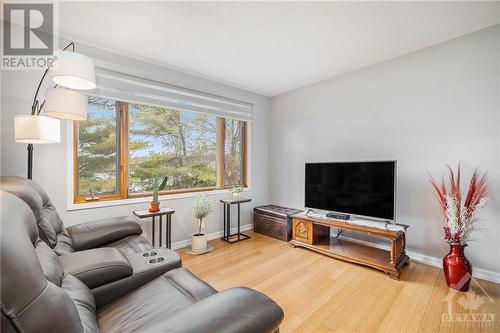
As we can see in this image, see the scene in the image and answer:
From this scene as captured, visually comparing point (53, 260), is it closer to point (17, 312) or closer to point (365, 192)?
point (17, 312)

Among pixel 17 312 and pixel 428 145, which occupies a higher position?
pixel 428 145

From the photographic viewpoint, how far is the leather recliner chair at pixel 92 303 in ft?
1.85

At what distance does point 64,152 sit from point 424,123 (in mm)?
3952

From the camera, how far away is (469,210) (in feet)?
6.75

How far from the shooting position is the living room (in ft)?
4.94

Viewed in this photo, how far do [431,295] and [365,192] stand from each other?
1.09 m

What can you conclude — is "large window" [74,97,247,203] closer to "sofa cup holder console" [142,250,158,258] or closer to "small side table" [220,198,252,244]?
"small side table" [220,198,252,244]

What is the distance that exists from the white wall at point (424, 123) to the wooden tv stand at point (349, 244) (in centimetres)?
44

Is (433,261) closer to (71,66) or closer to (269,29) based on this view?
(269,29)

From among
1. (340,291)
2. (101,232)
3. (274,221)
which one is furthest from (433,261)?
(101,232)

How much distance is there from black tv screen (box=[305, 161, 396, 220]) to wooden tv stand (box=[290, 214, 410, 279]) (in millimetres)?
219

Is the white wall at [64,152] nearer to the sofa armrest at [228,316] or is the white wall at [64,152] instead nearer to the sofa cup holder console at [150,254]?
the sofa cup holder console at [150,254]

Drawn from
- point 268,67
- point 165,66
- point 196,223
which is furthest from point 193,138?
point 268,67

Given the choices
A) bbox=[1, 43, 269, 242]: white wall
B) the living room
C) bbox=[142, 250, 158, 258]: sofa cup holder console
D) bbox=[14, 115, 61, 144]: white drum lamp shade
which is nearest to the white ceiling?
the living room
